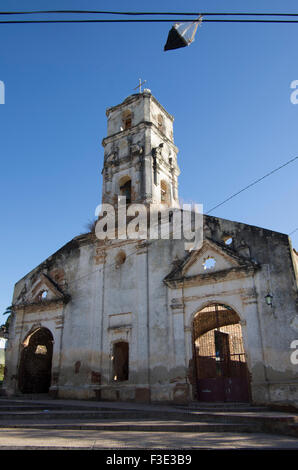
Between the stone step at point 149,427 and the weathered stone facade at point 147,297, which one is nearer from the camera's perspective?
the stone step at point 149,427

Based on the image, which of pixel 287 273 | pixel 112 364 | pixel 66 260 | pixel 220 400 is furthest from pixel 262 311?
pixel 66 260

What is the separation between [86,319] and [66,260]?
3.74m

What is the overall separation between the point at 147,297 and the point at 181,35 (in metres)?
11.4

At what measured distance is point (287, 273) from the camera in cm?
1312

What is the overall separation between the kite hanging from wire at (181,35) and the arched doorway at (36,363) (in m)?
16.8

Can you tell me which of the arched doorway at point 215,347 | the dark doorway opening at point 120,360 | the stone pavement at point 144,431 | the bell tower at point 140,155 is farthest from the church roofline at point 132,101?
the stone pavement at point 144,431

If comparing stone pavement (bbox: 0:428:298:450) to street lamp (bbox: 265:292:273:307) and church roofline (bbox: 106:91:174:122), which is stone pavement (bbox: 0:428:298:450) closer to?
street lamp (bbox: 265:292:273:307)

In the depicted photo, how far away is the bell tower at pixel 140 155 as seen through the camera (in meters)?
19.4

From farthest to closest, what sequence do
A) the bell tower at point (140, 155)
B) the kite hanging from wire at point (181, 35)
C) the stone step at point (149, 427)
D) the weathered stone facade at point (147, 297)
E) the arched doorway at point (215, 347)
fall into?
the bell tower at point (140, 155)
the arched doorway at point (215, 347)
the weathered stone facade at point (147, 297)
the stone step at point (149, 427)
the kite hanging from wire at point (181, 35)

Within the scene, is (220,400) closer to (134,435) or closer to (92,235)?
(134,435)

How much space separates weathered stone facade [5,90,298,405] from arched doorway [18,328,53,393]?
17 cm

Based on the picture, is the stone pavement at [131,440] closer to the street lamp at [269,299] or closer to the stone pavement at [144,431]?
the stone pavement at [144,431]

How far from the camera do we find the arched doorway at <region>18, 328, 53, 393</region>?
1945 centimetres

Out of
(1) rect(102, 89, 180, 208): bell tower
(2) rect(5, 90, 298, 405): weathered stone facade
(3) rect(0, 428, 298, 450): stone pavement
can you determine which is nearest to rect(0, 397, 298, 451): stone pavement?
(3) rect(0, 428, 298, 450): stone pavement
